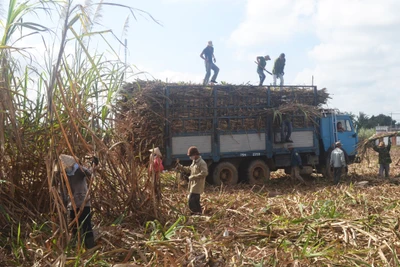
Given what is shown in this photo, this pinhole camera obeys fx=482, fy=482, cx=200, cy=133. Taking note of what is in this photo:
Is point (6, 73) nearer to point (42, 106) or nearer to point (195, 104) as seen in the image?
point (42, 106)

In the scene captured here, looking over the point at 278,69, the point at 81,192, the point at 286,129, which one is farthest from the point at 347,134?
the point at 81,192

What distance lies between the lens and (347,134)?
45.8ft

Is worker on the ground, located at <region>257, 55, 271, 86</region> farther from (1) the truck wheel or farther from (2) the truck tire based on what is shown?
(1) the truck wheel

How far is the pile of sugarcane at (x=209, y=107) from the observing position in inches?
439

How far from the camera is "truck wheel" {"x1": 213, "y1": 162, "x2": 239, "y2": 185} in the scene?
39.7 ft

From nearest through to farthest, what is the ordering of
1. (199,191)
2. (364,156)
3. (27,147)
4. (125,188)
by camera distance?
1. (27,147)
2. (125,188)
3. (199,191)
4. (364,156)

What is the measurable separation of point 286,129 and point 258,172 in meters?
1.35

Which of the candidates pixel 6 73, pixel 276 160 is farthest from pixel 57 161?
pixel 276 160

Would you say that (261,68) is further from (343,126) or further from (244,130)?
(343,126)

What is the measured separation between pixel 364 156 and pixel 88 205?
10.5 metres

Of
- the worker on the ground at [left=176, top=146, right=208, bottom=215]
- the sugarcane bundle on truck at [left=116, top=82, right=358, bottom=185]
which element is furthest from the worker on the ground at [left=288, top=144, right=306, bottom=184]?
the worker on the ground at [left=176, top=146, right=208, bottom=215]

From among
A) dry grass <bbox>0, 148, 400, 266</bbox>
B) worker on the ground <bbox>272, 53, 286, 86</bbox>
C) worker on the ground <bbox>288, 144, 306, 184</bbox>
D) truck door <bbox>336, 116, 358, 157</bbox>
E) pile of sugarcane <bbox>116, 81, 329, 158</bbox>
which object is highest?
worker on the ground <bbox>272, 53, 286, 86</bbox>

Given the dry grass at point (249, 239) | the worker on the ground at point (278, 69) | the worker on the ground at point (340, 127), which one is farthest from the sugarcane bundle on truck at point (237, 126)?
the dry grass at point (249, 239)

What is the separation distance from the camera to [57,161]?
4867 mm
